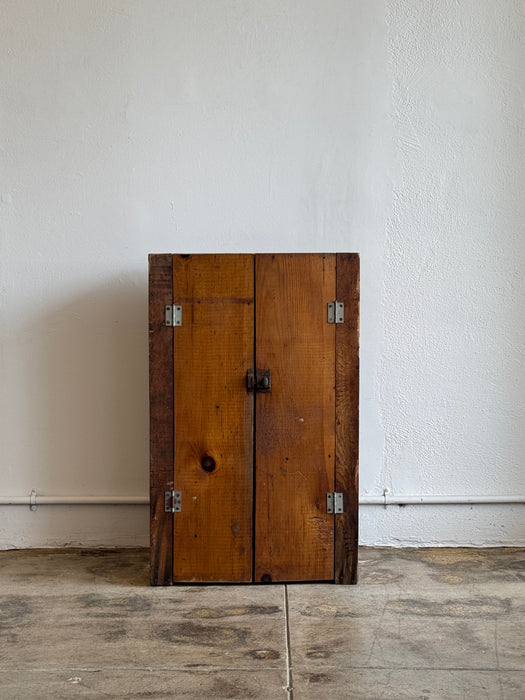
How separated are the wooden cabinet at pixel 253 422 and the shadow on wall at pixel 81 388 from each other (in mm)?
566

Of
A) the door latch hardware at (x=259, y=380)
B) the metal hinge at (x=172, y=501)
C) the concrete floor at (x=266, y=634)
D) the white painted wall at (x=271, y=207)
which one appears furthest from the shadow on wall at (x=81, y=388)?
the door latch hardware at (x=259, y=380)

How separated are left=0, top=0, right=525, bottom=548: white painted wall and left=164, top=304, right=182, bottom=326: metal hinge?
0.58m

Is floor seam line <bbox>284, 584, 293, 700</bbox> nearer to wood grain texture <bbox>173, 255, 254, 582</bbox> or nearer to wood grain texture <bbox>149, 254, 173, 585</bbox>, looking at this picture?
wood grain texture <bbox>173, 255, 254, 582</bbox>

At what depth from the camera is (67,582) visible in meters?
2.86

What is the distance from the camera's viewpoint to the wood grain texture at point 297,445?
9.19 ft

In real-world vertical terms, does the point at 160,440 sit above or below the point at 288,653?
above

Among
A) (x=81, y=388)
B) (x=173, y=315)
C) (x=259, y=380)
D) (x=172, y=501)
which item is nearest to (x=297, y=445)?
(x=259, y=380)

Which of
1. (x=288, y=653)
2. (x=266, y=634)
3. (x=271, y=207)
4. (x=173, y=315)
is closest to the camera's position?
(x=288, y=653)

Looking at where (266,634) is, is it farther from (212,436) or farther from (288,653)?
(212,436)

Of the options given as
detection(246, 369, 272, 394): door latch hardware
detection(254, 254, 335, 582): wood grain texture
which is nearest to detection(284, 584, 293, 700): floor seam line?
detection(254, 254, 335, 582): wood grain texture

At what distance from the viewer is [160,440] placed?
281cm

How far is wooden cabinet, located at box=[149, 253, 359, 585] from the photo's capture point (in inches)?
110

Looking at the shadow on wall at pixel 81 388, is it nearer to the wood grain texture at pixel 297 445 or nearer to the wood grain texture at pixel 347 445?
the wood grain texture at pixel 297 445

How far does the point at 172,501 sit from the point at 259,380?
0.62 meters
